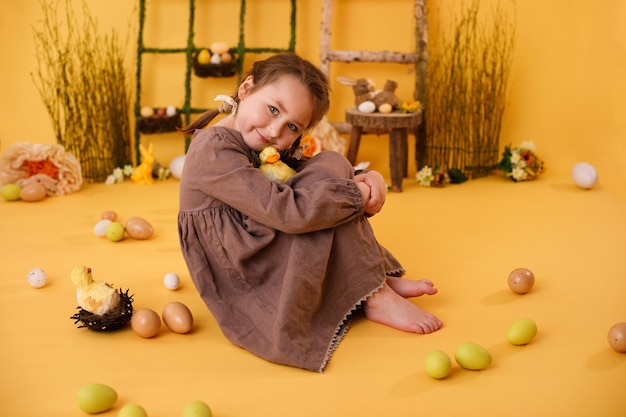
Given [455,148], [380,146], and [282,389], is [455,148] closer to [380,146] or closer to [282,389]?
[380,146]

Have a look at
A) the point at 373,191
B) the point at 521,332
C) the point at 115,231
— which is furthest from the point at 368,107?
the point at 521,332

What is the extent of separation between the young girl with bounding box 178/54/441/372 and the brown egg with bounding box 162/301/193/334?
0.26ft

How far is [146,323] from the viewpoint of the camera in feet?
6.66

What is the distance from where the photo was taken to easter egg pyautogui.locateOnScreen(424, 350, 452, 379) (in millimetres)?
1804

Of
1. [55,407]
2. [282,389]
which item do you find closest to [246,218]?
[282,389]

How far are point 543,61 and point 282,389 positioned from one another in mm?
2937

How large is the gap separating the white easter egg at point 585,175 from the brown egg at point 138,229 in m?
2.13

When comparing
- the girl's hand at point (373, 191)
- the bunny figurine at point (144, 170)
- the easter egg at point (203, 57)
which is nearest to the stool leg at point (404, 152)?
the easter egg at point (203, 57)

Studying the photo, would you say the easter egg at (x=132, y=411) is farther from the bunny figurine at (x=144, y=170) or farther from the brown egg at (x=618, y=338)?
the bunny figurine at (x=144, y=170)

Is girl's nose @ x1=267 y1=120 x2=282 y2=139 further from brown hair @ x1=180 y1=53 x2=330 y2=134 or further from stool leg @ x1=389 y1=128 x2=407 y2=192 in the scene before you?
stool leg @ x1=389 y1=128 x2=407 y2=192

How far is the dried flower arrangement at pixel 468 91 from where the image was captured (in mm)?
3918

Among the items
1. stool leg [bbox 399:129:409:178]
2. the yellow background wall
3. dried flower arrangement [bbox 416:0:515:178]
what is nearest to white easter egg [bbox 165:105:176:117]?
the yellow background wall

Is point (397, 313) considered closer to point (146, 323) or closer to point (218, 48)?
point (146, 323)

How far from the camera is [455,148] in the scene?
13.2 feet
